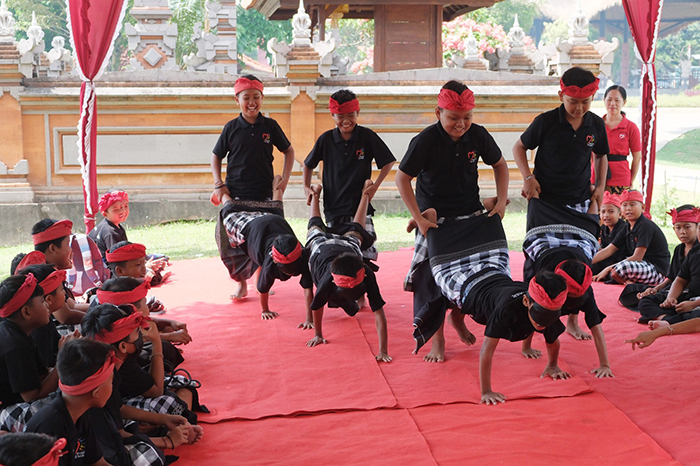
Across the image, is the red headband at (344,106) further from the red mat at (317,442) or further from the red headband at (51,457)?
the red headband at (51,457)

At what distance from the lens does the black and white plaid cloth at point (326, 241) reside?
5566 mm

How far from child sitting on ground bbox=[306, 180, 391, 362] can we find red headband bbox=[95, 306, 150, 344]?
1.71m

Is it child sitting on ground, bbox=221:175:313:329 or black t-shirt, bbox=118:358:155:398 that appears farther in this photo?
child sitting on ground, bbox=221:175:313:329

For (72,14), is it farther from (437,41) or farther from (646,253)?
(437,41)

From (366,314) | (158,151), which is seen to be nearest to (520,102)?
(158,151)

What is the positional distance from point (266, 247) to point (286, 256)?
0.44 m

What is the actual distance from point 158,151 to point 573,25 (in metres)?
6.87

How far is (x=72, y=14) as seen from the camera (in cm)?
687

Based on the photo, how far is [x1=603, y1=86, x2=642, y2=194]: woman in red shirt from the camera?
7.86m

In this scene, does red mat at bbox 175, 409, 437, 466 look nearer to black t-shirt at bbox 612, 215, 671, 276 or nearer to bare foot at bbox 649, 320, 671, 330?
Result: bare foot at bbox 649, 320, 671, 330

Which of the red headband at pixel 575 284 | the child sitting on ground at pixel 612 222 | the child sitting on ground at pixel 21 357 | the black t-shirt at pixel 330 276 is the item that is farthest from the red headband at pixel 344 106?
the child sitting on ground at pixel 21 357

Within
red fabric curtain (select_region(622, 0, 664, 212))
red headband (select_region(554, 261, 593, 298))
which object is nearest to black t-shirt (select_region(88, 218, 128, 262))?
red headband (select_region(554, 261, 593, 298))

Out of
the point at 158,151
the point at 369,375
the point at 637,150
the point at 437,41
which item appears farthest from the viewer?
the point at 437,41

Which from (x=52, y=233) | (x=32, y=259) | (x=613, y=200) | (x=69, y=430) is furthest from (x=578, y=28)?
(x=69, y=430)
